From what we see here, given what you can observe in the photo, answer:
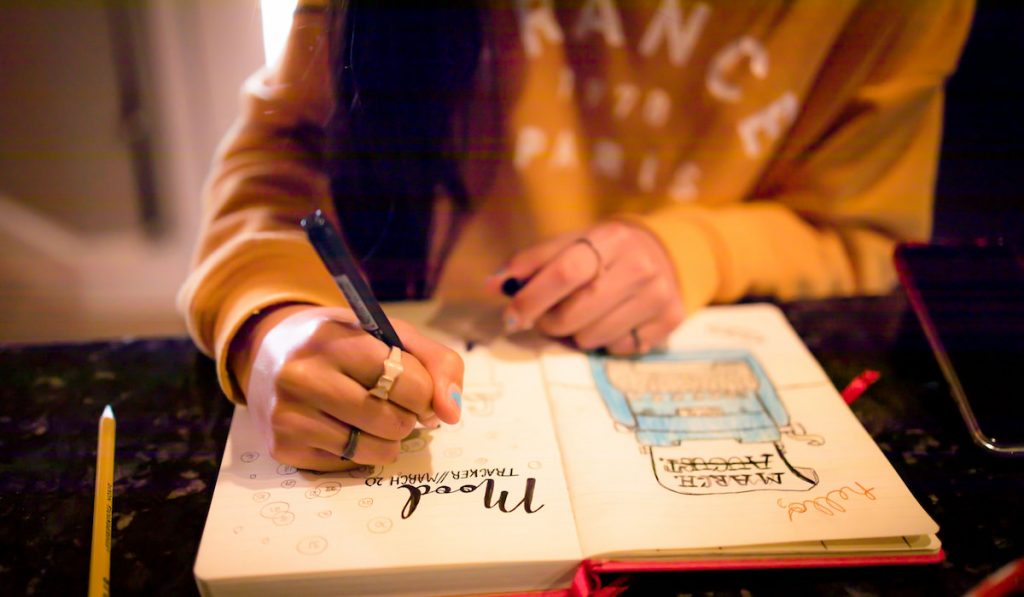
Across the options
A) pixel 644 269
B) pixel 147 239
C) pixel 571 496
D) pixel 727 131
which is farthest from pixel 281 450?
pixel 147 239

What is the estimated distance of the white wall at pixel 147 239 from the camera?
59 cm

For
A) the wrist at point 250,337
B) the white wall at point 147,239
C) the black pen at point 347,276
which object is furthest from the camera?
the white wall at point 147,239

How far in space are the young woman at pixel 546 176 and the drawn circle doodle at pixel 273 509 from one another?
23mm

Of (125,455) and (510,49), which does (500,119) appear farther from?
(125,455)

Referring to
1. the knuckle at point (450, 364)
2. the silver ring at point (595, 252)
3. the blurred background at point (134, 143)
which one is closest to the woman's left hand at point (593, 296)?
the silver ring at point (595, 252)

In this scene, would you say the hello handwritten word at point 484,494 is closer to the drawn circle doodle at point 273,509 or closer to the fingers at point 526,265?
the drawn circle doodle at point 273,509

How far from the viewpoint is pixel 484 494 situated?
1.15 ft

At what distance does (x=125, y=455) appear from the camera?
1.30ft

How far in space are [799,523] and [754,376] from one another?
0.47 feet

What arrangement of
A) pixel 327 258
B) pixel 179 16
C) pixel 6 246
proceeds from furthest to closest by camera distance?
pixel 179 16 → pixel 6 246 → pixel 327 258

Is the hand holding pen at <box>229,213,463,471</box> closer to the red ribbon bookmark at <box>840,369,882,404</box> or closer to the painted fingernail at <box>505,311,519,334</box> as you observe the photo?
the painted fingernail at <box>505,311,519,334</box>

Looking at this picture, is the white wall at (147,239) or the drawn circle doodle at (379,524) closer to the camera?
the drawn circle doodle at (379,524)

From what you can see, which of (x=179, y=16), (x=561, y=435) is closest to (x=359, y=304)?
(x=561, y=435)

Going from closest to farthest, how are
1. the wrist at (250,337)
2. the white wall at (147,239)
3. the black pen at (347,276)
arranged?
the black pen at (347,276) → the wrist at (250,337) → the white wall at (147,239)
